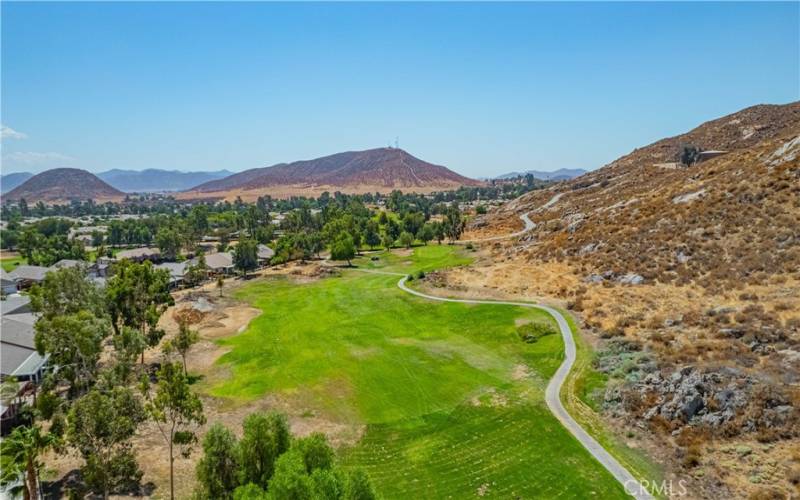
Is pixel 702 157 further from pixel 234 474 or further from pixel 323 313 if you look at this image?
pixel 234 474

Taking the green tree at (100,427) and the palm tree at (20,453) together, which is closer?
the palm tree at (20,453)

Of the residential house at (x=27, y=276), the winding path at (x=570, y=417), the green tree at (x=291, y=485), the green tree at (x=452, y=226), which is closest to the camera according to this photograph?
the green tree at (x=291, y=485)

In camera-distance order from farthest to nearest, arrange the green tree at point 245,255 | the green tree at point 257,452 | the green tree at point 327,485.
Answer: the green tree at point 245,255 → the green tree at point 257,452 → the green tree at point 327,485

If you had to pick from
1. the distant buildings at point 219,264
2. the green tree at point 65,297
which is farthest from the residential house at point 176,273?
the green tree at point 65,297

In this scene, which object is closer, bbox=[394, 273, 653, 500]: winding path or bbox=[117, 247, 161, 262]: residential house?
bbox=[394, 273, 653, 500]: winding path

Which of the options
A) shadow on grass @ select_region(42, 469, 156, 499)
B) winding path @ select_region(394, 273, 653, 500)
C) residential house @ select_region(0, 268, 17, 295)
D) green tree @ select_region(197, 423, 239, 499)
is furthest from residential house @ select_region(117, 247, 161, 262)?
green tree @ select_region(197, 423, 239, 499)

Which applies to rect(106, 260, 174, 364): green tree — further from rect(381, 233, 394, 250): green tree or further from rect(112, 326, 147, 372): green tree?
rect(381, 233, 394, 250): green tree

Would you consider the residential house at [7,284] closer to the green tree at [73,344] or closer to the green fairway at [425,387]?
the green fairway at [425,387]
